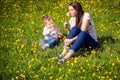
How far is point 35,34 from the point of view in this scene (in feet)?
37.0

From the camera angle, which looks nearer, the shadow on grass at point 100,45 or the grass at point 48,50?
the grass at point 48,50

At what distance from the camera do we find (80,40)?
29.0ft

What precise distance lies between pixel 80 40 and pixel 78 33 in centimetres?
42

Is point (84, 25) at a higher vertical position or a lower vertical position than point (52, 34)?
higher

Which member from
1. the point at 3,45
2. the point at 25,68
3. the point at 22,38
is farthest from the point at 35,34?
the point at 25,68

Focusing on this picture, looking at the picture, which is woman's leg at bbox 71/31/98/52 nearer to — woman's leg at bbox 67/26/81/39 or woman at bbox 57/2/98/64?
woman at bbox 57/2/98/64

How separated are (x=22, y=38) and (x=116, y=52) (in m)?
3.10

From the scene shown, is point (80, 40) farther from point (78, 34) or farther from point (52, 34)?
point (52, 34)

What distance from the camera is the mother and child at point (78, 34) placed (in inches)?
348

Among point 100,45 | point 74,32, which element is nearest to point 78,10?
point 74,32

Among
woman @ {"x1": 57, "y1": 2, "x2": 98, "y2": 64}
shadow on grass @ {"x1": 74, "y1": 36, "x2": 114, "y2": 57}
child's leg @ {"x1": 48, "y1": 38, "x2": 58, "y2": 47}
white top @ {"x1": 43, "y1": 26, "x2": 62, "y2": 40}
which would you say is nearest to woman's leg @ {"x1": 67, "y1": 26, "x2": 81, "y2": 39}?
woman @ {"x1": 57, "y1": 2, "x2": 98, "y2": 64}

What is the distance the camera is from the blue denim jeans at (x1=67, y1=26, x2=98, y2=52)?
884 centimetres

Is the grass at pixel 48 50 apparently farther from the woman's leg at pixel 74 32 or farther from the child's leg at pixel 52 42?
the woman's leg at pixel 74 32

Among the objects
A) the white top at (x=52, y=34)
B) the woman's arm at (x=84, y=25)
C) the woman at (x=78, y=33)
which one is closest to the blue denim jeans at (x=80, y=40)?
the woman at (x=78, y=33)
